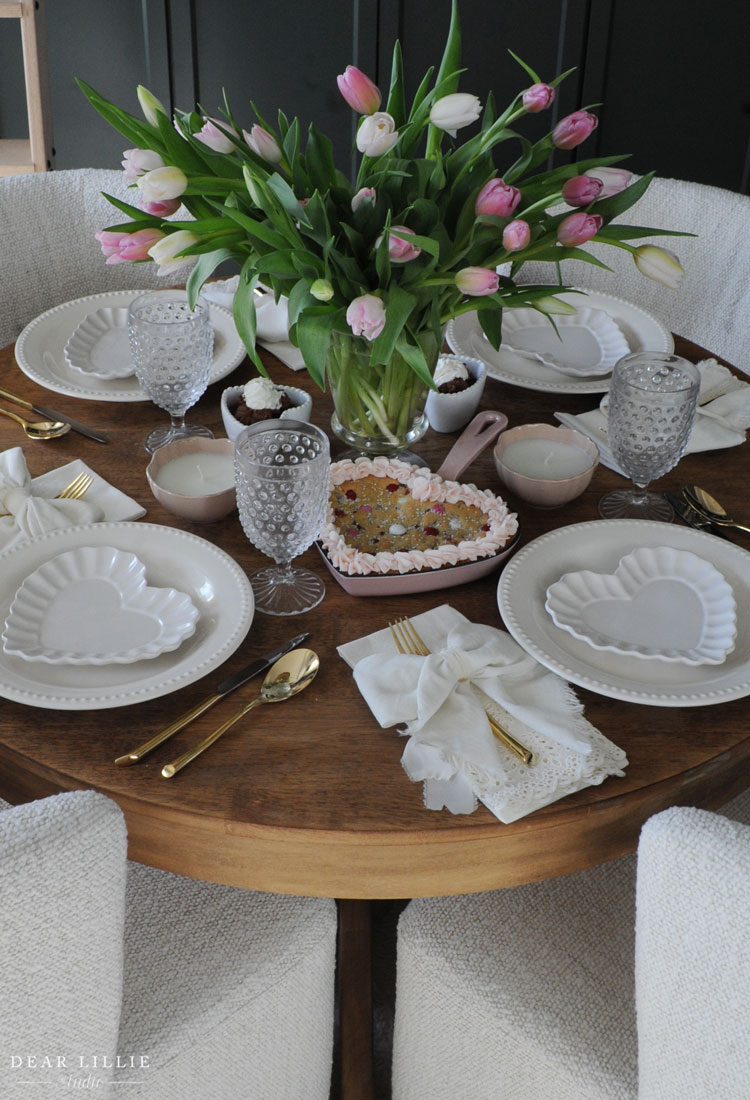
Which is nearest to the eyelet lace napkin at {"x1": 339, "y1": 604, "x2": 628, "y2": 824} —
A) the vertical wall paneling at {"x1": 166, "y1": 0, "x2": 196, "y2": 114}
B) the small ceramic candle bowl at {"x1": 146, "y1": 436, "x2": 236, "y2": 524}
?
the small ceramic candle bowl at {"x1": 146, "y1": 436, "x2": 236, "y2": 524}

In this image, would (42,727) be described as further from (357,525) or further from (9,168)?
(9,168)

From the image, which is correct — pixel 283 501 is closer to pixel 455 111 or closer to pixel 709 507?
pixel 455 111

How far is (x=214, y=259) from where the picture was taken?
114cm

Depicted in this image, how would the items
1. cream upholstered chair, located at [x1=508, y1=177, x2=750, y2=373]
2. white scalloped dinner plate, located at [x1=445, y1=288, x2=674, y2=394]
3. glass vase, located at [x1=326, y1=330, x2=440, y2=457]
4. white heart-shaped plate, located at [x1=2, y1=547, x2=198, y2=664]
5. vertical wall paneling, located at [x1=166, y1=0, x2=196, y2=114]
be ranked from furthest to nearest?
vertical wall paneling, located at [x1=166, y1=0, x2=196, y2=114]
cream upholstered chair, located at [x1=508, y1=177, x2=750, y2=373]
white scalloped dinner plate, located at [x1=445, y1=288, x2=674, y2=394]
glass vase, located at [x1=326, y1=330, x2=440, y2=457]
white heart-shaped plate, located at [x1=2, y1=547, x2=198, y2=664]

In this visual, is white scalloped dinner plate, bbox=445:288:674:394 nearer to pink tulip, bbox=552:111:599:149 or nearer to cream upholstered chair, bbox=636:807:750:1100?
pink tulip, bbox=552:111:599:149

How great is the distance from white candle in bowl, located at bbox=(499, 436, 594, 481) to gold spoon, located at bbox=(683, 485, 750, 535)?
0.43ft

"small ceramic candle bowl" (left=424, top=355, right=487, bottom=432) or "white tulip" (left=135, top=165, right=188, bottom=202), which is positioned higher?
"white tulip" (left=135, top=165, right=188, bottom=202)

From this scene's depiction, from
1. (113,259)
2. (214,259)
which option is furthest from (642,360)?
(113,259)

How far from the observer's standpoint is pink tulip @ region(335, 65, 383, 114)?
105 cm

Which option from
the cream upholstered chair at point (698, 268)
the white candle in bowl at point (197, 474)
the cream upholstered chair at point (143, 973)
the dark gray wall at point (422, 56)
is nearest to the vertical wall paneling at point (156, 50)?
the dark gray wall at point (422, 56)

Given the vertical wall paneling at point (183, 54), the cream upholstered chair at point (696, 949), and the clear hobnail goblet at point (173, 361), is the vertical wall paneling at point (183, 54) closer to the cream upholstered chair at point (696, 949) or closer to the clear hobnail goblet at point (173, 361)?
the clear hobnail goblet at point (173, 361)

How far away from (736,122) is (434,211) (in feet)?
8.17

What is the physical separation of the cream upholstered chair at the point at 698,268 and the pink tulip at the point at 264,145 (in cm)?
99

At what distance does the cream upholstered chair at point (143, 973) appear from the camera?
0.71m
